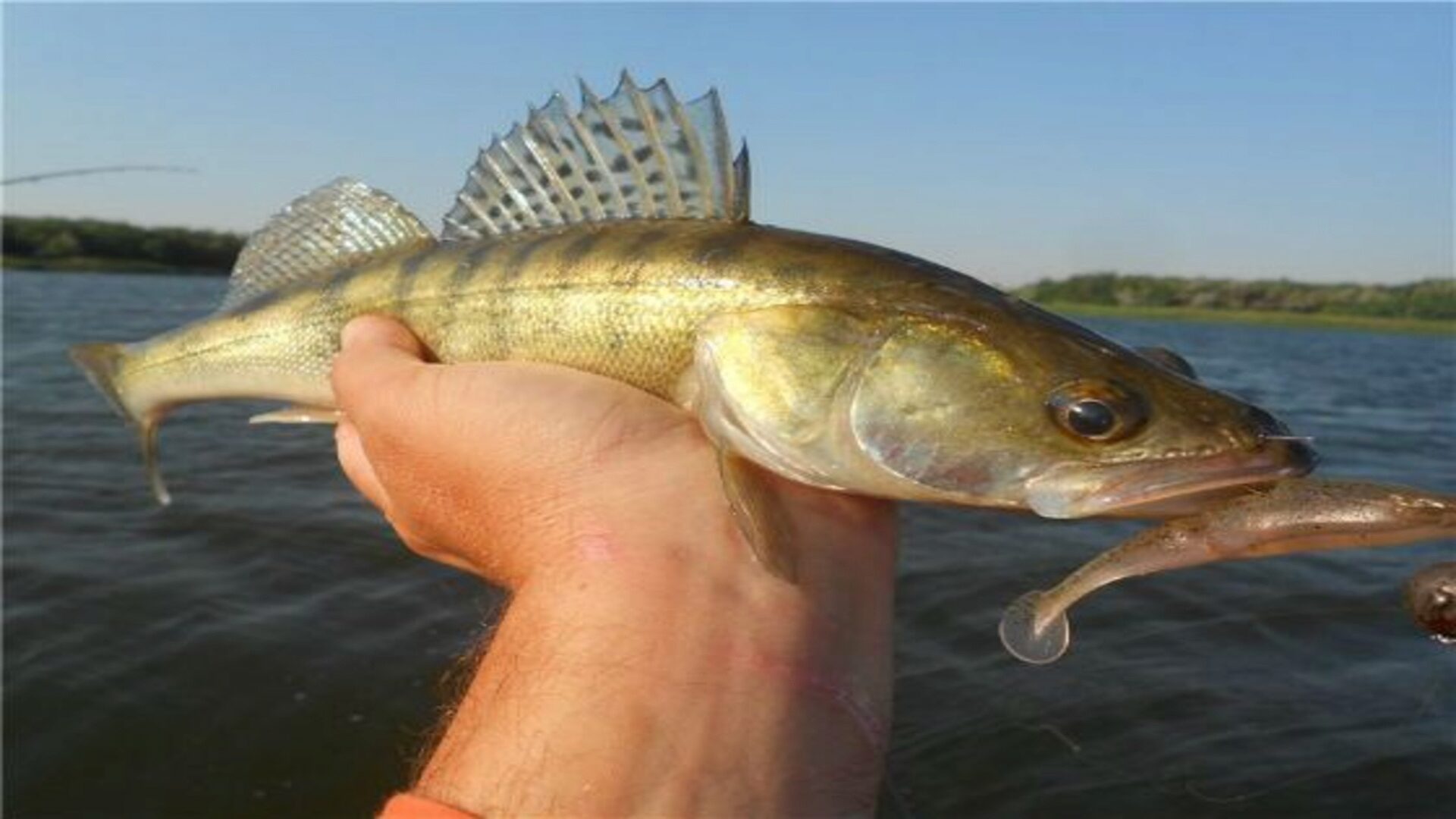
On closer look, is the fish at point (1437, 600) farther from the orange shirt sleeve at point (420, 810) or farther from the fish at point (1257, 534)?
the orange shirt sleeve at point (420, 810)

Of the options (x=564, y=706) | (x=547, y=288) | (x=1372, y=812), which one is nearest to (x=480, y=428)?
(x=547, y=288)

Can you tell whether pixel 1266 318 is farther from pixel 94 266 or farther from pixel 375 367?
pixel 375 367


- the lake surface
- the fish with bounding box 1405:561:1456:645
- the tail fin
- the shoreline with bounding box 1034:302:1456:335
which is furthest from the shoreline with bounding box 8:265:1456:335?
the fish with bounding box 1405:561:1456:645

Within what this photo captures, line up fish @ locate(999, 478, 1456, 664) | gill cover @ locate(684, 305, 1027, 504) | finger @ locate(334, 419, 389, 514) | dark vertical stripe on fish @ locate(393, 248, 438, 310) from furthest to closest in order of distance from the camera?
dark vertical stripe on fish @ locate(393, 248, 438, 310)
finger @ locate(334, 419, 389, 514)
gill cover @ locate(684, 305, 1027, 504)
fish @ locate(999, 478, 1456, 664)

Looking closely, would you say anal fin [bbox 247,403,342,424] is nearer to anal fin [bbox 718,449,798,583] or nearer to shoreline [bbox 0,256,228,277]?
anal fin [bbox 718,449,798,583]

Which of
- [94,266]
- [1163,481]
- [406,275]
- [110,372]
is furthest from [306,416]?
[94,266]
